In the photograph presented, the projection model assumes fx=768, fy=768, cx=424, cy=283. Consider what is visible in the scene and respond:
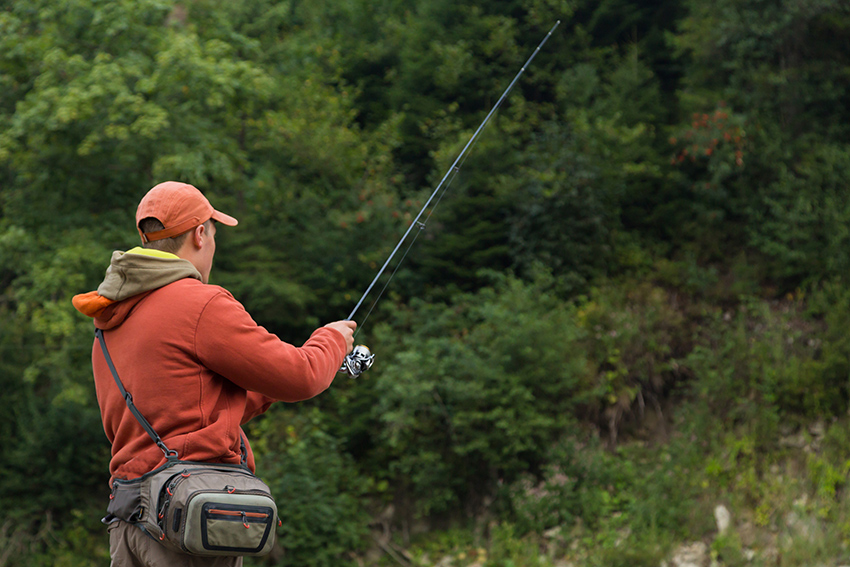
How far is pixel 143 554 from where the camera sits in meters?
1.91

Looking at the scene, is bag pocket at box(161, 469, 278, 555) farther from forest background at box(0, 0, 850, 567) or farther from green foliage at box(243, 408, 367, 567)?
green foliage at box(243, 408, 367, 567)

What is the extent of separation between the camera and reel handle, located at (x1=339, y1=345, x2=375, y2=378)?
2588mm

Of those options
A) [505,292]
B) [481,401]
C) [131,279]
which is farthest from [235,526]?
[505,292]

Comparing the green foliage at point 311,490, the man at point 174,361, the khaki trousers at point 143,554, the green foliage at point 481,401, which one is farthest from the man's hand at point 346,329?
the green foliage at point 311,490

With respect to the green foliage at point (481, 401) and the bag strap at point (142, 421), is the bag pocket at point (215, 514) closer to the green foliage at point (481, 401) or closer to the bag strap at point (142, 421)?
the bag strap at point (142, 421)

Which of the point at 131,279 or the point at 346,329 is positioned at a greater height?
the point at 131,279

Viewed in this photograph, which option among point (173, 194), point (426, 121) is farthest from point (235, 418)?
point (426, 121)

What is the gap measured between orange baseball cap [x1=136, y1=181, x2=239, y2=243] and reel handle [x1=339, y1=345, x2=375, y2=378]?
0.78m

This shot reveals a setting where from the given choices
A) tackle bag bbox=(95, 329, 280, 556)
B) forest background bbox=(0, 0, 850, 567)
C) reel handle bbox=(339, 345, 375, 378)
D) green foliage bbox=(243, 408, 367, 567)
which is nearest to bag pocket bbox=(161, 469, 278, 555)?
tackle bag bbox=(95, 329, 280, 556)

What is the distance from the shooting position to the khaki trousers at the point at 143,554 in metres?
1.88

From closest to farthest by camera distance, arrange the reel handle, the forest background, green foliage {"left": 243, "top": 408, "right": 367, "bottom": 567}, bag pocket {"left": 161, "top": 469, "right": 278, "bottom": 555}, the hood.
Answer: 1. bag pocket {"left": 161, "top": 469, "right": 278, "bottom": 555}
2. the hood
3. the reel handle
4. the forest background
5. green foliage {"left": 243, "top": 408, "right": 367, "bottom": 567}

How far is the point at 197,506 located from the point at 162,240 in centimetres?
69

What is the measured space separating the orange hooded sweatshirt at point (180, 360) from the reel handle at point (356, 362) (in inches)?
23.7

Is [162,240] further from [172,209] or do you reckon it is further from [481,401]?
[481,401]
